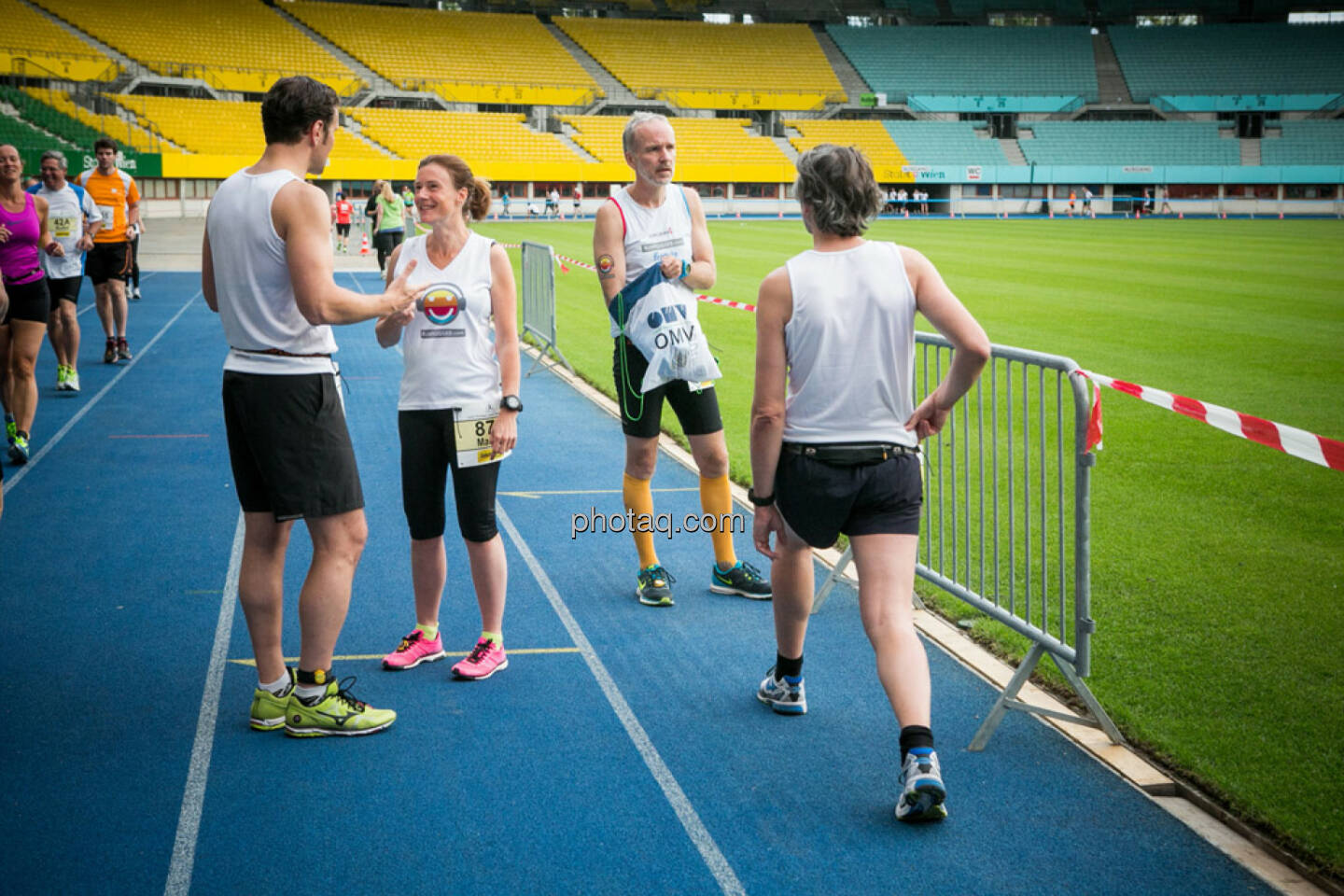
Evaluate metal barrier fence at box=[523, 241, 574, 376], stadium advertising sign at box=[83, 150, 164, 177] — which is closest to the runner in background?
metal barrier fence at box=[523, 241, 574, 376]

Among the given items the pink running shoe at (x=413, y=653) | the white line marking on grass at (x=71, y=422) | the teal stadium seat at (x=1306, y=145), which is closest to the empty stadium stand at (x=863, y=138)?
the teal stadium seat at (x=1306, y=145)

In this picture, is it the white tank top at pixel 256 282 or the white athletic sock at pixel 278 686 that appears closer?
the white tank top at pixel 256 282

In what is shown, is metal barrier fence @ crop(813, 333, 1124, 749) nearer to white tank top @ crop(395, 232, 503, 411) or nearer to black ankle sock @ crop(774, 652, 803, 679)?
black ankle sock @ crop(774, 652, 803, 679)

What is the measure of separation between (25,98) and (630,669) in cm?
4780

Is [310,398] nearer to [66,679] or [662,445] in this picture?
[66,679]

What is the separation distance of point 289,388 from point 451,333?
2.77 feet

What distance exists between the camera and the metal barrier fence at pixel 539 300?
44.5 feet

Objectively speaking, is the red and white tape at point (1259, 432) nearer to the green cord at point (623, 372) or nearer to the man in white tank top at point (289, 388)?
the green cord at point (623, 372)

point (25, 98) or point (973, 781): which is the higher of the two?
point (25, 98)

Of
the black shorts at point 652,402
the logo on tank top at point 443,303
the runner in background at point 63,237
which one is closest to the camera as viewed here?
the logo on tank top at point 443,303

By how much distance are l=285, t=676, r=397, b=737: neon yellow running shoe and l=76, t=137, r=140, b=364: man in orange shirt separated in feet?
33.0

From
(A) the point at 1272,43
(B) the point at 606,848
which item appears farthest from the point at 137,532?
(A) the point at 1272,43

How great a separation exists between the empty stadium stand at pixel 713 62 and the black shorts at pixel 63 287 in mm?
59787

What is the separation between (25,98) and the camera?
4372 cm
